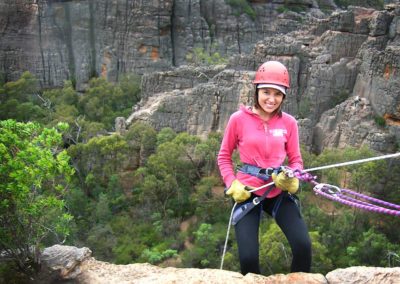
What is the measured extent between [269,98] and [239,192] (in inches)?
29.5

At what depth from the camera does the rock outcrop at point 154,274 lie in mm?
3373

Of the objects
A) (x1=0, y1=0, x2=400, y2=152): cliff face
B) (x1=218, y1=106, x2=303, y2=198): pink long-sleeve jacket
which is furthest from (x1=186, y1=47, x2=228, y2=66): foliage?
(x1=218, y1=106, x2=303, y2=198): pink long-sleeve jacket

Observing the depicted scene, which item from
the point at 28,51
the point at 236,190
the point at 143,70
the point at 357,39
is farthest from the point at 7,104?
the point at 236,190

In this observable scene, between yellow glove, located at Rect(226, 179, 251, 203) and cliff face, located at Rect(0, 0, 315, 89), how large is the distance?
28552 mm

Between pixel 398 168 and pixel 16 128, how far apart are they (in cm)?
1305

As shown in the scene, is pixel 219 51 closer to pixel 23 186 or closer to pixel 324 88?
pixel 324 88

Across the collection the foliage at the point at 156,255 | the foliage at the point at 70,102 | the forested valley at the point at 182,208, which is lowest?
the foliage at the point at 156,255

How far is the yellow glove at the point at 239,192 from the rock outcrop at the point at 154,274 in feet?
1.96

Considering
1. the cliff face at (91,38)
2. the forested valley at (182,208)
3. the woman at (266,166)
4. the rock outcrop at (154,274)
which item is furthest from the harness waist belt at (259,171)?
the cliff face at (91,38)

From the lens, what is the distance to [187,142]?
58.0 feet

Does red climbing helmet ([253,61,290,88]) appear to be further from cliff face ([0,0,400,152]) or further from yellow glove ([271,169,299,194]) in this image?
cliff face ([0,0,400,152])

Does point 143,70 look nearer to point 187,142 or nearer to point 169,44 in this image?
point 169,44

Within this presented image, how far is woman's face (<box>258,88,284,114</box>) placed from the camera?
3.40 m

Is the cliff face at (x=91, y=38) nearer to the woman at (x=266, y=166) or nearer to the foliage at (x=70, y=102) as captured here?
the foliage at (x=70, y=102)
